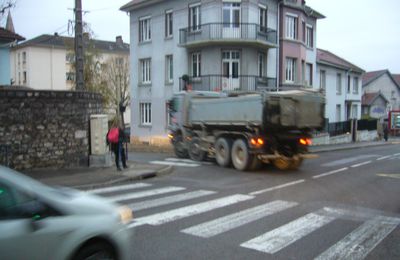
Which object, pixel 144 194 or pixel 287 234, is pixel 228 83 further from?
pixel 287 234

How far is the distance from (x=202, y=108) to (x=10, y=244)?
44.8 feet

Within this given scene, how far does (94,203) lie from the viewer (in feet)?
14.8

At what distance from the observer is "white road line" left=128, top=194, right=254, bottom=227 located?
25.1 ft

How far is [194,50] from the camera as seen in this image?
2823 cm

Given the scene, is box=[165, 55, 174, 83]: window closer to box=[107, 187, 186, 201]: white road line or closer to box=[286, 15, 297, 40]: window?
box=[286, 15, 297, 40]: window

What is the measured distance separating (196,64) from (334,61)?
18.7m

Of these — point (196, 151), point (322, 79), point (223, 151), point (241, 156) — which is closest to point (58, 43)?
point (322, 79)

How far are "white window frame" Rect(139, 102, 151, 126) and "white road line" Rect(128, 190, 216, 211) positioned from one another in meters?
21.6

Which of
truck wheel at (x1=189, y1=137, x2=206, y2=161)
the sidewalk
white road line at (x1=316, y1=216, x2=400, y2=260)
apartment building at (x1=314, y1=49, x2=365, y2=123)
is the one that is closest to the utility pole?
the sidewalk

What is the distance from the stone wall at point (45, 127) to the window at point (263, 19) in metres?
15.8

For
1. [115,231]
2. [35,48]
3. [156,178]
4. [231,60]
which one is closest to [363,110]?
[231,60]

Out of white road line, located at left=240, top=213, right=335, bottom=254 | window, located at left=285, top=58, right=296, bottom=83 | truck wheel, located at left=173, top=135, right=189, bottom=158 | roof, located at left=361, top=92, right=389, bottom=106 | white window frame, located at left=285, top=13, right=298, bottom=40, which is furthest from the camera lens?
roof, located at left=361, top=92, right=389, bottom=106

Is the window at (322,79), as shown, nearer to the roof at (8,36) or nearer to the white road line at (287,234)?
the roof at (8,36)

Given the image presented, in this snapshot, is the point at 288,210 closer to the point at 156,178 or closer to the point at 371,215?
the point at 371,215
